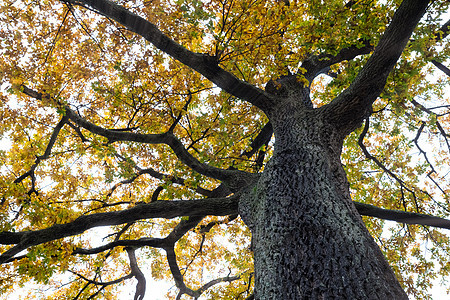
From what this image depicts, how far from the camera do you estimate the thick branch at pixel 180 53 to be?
153 inches

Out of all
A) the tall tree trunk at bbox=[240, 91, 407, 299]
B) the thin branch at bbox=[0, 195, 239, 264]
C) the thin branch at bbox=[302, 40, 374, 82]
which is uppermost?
the thin branch at bbox=[302, 40, 374, 82]

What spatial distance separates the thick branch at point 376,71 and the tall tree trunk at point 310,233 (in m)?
0.51

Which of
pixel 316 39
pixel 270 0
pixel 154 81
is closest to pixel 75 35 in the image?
pixel 154 81

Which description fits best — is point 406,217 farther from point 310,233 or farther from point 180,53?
point 180,53

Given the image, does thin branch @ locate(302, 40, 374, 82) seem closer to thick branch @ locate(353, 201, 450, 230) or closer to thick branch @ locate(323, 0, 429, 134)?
thick branch @ locate(323, 0, 429, 134)

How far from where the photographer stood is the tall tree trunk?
6.18ft

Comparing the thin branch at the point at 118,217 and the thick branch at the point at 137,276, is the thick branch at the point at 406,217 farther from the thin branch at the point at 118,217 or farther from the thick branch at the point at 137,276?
the thick branch at the point at 137,276

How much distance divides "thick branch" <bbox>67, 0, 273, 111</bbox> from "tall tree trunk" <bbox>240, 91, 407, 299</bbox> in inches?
53.4

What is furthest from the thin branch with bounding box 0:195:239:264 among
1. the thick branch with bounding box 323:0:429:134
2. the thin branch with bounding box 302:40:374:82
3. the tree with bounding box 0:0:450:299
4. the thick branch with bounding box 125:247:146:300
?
the thin branch with bounding box 302:40:374:82

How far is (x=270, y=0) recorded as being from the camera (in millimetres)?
4844

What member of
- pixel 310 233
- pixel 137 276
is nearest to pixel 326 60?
pixel 310 233

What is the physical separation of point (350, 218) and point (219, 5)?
3612 mm

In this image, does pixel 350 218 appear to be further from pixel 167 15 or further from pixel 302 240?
pixel 167 15

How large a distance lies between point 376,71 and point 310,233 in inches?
104
